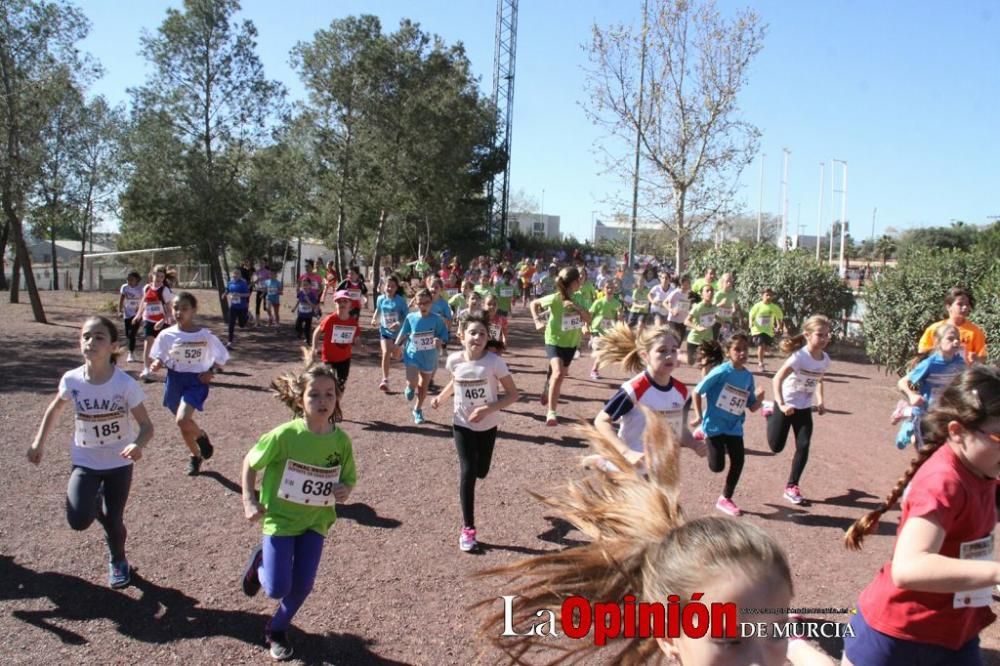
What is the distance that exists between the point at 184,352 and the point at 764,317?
34.7 feet

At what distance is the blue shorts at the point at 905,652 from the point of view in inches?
98.7

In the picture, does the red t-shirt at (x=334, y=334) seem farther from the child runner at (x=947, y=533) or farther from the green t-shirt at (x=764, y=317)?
the green t-shirt at (x=764, y=317)

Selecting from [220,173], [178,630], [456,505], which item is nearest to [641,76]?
[220,173]

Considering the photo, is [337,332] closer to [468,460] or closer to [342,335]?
[342,335]

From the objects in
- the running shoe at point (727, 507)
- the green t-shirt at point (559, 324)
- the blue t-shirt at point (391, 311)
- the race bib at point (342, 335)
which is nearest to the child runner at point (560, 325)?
the green t-shirt at point (559, 324)

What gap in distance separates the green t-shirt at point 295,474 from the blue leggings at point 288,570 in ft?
0.19

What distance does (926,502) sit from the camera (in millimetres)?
2281

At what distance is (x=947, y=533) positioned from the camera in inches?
94.2

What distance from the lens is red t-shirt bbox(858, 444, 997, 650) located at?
2332mm

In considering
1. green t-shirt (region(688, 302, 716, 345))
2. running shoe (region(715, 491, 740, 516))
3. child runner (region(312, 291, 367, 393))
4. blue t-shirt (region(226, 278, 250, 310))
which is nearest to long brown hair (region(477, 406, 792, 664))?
running shoe (region(715, 491, 740, 516))

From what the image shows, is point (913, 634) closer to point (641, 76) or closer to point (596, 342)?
point (596, 342)

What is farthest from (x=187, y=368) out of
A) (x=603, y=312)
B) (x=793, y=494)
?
(x=603, y=312)

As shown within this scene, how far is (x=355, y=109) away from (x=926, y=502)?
21923mm

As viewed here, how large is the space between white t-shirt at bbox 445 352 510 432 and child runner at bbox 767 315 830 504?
110 inches
